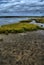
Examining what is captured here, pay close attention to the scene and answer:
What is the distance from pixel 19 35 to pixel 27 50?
10.1 ft

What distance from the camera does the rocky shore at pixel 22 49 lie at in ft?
28.2

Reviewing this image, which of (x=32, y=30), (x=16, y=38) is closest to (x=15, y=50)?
(x=16, y=38)

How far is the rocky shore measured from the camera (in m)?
8.58

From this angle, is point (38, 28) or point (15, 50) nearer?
point (15, 50)

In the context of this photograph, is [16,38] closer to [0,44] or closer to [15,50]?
[0,44]

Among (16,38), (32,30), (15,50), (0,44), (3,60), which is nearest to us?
(3,60)

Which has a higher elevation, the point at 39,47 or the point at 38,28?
the point at 39,47

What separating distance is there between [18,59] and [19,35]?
4.14 metres

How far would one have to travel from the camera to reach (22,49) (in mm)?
9953

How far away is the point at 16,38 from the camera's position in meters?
12.0

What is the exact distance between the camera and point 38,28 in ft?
49.2

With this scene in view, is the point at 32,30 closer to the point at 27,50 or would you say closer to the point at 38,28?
the point at 38,28

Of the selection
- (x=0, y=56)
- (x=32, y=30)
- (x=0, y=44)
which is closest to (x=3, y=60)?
(x=0, y=56)

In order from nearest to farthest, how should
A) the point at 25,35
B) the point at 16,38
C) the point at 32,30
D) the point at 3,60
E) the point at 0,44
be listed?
the point at 3,60
the point at 0,44
the point at 16,38
the point at 25,35
the point at 32,30
